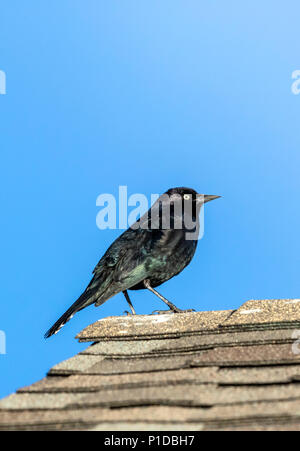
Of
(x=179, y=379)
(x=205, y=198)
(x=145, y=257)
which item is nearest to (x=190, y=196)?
(x=205, y=198)

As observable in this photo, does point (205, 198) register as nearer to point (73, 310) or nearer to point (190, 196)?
point (190, 196)

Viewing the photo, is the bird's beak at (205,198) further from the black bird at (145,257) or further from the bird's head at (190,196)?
the black bird at (145,257)

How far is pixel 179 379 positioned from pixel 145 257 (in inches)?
122

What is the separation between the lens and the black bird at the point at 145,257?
18.5ft

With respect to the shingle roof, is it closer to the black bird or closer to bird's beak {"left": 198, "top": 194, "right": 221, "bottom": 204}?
the black bird

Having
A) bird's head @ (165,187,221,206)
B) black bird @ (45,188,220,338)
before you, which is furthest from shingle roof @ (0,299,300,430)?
bird's head @ (165,187,221,206)

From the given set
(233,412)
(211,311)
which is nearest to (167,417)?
(233,412)

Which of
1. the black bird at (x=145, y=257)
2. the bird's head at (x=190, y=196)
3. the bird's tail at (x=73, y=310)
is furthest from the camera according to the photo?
the bird's head at (x=190, y=196)

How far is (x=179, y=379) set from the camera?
2.82 m

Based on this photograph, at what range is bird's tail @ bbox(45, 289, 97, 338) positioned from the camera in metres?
5.46

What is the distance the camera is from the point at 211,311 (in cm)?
416

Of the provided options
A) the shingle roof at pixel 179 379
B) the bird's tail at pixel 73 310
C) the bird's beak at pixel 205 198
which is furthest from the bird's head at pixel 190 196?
the shingle roof at pixel 179 379
